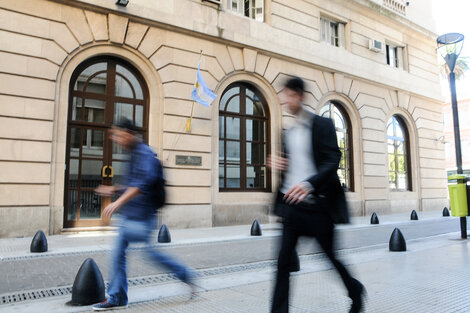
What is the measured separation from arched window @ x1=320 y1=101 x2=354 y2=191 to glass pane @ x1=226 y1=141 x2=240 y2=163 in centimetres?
527

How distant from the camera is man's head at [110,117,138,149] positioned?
3.71 m

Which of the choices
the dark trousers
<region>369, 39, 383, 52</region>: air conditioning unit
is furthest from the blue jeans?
<region>369, 39, 383, 52</region>: air conditioning unit

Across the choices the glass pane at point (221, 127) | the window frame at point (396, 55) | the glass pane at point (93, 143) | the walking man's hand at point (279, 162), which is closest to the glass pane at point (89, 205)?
the glass pane at point (93, 143)

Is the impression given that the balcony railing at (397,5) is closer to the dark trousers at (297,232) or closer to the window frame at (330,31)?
the window frame at (330,31)

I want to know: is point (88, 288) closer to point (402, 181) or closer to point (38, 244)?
point (38, 244)

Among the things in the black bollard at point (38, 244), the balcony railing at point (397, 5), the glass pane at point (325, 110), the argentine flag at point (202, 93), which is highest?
the balcony railing at point (397, 5)

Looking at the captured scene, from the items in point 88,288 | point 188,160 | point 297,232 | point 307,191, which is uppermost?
point 188,160

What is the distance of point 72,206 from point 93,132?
7.27ft

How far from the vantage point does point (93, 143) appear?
1076 centimetres

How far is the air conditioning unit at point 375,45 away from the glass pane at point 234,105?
27.0 ft

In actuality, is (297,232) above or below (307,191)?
below

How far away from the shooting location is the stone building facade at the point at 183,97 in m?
9.54

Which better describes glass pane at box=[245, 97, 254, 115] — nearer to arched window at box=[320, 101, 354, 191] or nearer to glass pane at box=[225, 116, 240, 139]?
glass pane at box=[225, 116, 240, 139]

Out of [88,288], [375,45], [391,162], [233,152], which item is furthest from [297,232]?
[391,162]
